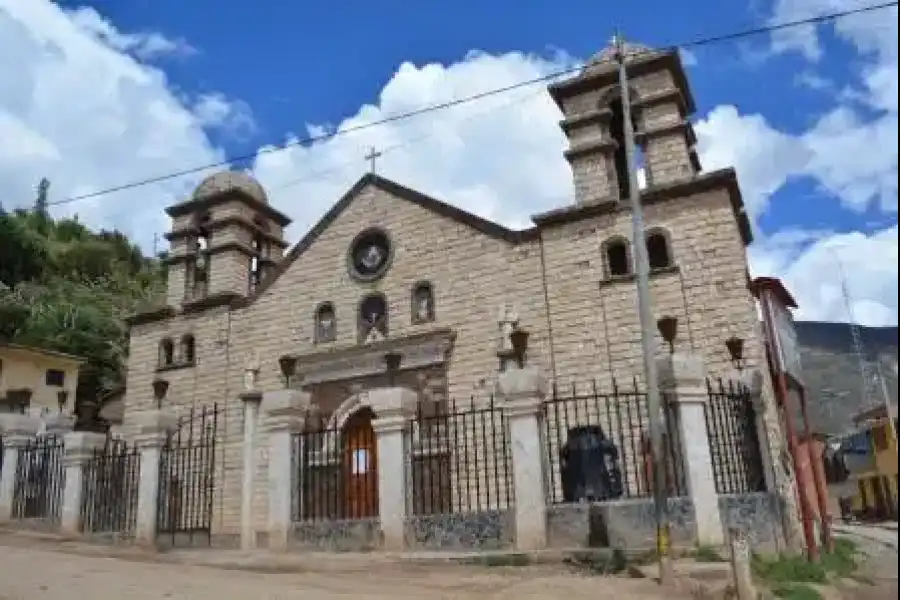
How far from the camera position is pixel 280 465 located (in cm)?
1124

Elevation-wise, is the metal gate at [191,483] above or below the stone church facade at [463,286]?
below

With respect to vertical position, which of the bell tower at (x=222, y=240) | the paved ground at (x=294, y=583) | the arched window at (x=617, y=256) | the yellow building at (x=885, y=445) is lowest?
the paved ground at (x=294, y=583)

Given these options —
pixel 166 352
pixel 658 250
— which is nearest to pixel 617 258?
pixel 658 250

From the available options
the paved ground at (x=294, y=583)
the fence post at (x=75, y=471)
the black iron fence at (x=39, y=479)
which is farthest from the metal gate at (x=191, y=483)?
the paved ground at (x=294, y=583)

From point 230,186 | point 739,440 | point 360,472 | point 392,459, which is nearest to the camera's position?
point 392,459

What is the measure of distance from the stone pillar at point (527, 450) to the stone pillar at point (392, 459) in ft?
4.86

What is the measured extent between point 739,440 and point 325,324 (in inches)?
399

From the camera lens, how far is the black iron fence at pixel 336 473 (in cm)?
1156

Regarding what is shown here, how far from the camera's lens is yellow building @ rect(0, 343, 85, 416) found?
27312mm

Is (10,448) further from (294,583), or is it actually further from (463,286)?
(294,583)

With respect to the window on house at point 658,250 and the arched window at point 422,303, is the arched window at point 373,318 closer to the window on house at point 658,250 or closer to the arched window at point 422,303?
the arched window at point 422,303

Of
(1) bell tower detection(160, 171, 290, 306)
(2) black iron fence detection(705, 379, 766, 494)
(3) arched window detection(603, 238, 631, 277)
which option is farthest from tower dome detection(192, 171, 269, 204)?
(2) black iron fence detection(705, 379, 766, 494)

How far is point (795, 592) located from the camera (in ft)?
24.8

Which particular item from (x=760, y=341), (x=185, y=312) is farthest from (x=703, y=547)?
(x=185, y=312)
